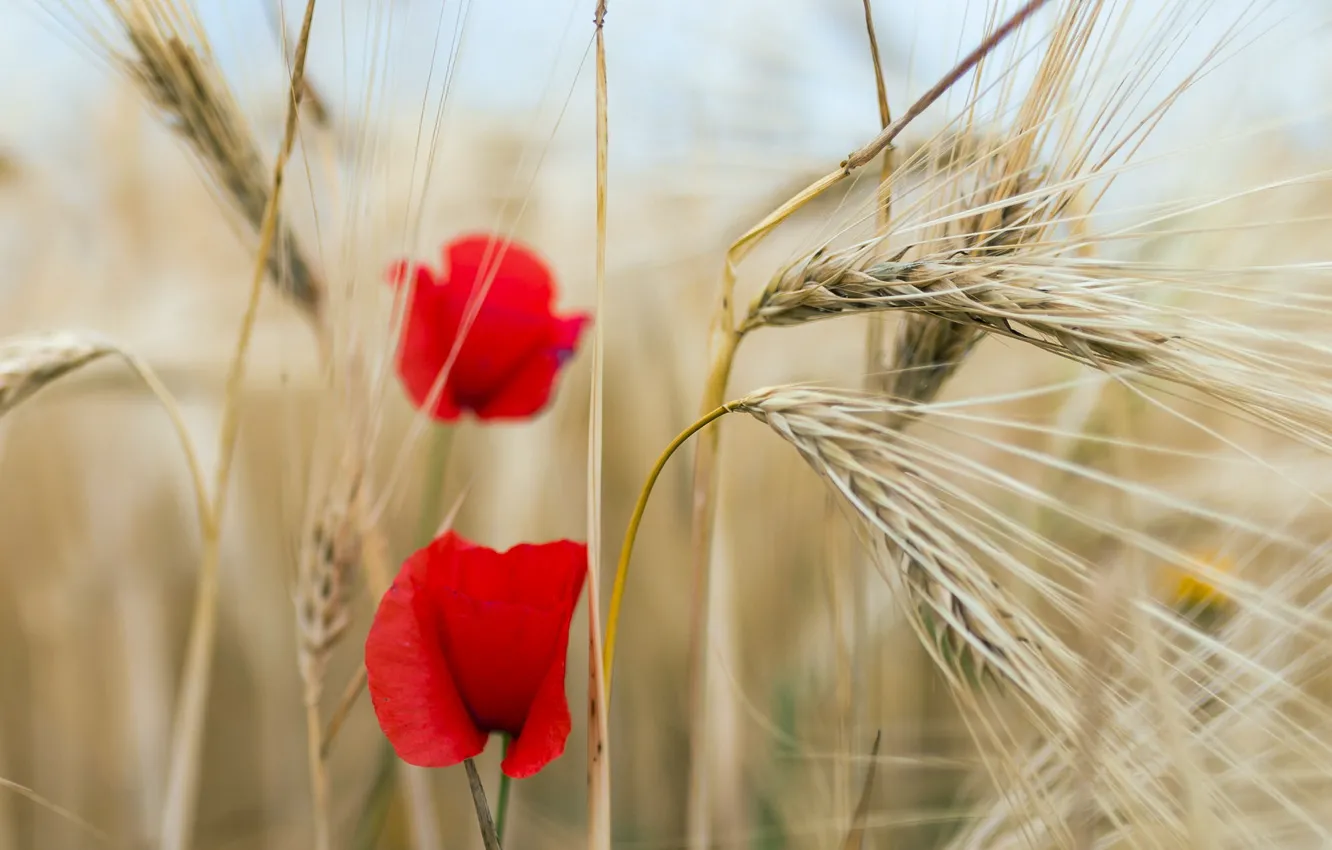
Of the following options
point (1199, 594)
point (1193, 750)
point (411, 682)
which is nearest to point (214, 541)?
point (411, 682)

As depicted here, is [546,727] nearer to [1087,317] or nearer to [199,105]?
[1087,317]

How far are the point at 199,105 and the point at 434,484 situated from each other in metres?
0.24

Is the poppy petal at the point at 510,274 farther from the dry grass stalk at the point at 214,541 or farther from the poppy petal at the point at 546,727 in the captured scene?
the poppy petal at the point at 546,727

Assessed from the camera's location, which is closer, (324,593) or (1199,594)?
(324,593)

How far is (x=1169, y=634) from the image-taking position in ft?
1.45

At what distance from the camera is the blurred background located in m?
0.58

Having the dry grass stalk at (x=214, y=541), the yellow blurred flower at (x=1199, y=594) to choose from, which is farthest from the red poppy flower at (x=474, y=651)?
the yellow blurred flower at (x=1199, y=594)

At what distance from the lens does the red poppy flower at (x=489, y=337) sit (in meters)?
0.44

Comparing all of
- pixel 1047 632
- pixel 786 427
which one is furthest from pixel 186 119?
pixel 1047 632

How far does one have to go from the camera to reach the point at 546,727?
257 millimetres

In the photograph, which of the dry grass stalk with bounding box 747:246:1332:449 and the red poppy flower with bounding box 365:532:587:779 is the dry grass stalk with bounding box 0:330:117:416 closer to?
the red poppy flower with bounding box 365:532:587:779

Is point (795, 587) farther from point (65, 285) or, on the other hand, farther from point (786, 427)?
point (65, 285)

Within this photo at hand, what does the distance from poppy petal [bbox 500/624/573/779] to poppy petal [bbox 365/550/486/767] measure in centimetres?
2

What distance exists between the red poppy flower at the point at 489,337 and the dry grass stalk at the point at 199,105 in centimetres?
8
